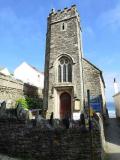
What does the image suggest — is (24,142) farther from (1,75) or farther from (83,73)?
(1,75)

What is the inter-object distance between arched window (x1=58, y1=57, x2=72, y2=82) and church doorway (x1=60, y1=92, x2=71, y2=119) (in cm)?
149

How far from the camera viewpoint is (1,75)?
2377 centimetres

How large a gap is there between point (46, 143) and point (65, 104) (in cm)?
1261

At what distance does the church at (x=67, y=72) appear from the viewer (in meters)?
21.3

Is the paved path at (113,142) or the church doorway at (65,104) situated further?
the church doorway at (65,104)

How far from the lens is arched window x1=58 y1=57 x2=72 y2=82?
22.1 meters

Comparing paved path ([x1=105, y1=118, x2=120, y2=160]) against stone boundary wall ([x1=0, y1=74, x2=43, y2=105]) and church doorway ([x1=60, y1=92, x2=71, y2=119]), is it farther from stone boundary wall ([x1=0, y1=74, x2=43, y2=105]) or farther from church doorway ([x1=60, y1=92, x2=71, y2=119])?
stone boundary wall ([x1=0, y1=74, x2=43, y2=105])

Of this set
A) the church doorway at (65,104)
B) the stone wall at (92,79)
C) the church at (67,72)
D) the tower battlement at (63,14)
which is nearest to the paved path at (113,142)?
the church at (67,72)

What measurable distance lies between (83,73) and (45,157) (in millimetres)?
Result: 14065

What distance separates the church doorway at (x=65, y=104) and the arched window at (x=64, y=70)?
4.89 ft

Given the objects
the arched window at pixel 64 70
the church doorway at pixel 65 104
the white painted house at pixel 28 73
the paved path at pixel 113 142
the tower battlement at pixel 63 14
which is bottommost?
the paved path at pixel 113 142

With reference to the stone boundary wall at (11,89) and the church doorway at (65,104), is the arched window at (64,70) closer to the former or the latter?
the church doorway at (65,104)

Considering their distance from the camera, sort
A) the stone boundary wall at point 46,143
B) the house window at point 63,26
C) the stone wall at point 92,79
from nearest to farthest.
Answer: the stone boundary wall at point 46,143, the stone wall at point 92,79, the house window at point 63,26

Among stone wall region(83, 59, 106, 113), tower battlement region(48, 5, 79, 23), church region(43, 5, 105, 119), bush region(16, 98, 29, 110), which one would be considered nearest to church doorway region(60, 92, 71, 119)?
church region(43, 5, 105, 119)
